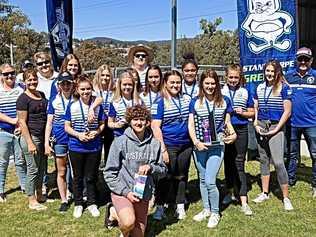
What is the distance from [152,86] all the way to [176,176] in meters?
1.03

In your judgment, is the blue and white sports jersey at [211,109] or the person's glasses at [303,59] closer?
the blue and white sports jersey at [211,109]

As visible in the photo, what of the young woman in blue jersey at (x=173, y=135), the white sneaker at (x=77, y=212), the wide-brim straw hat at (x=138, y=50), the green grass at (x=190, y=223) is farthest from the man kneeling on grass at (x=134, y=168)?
the wide-brim straw hat at (x=138, y=50)

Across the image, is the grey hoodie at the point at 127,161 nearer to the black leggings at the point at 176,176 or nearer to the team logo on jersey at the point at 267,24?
the black leggings at the point at 176,176

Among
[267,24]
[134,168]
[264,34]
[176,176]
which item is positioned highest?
[267,24]

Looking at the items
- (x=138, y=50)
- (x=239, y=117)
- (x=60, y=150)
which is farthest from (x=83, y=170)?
(x=239, y=117)

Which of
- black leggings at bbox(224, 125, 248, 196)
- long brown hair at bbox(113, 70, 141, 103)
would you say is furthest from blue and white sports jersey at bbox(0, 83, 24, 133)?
black leggings at bbox(224, 125, 248, 196)

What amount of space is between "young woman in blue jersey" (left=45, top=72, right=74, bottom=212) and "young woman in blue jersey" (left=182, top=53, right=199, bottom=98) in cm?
127

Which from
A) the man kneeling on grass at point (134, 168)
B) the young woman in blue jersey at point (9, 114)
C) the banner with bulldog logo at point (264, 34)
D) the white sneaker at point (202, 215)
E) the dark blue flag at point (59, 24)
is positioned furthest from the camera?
the dark blue flag at point (59, 24)

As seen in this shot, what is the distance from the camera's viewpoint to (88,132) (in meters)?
5.29

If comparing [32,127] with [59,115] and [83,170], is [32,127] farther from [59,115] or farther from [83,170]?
[83,170]

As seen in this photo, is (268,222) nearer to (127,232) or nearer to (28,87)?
(127,232)

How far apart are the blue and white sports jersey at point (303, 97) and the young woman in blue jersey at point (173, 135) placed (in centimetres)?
192

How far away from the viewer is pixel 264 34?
737cm

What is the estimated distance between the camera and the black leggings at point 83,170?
5.34 m
